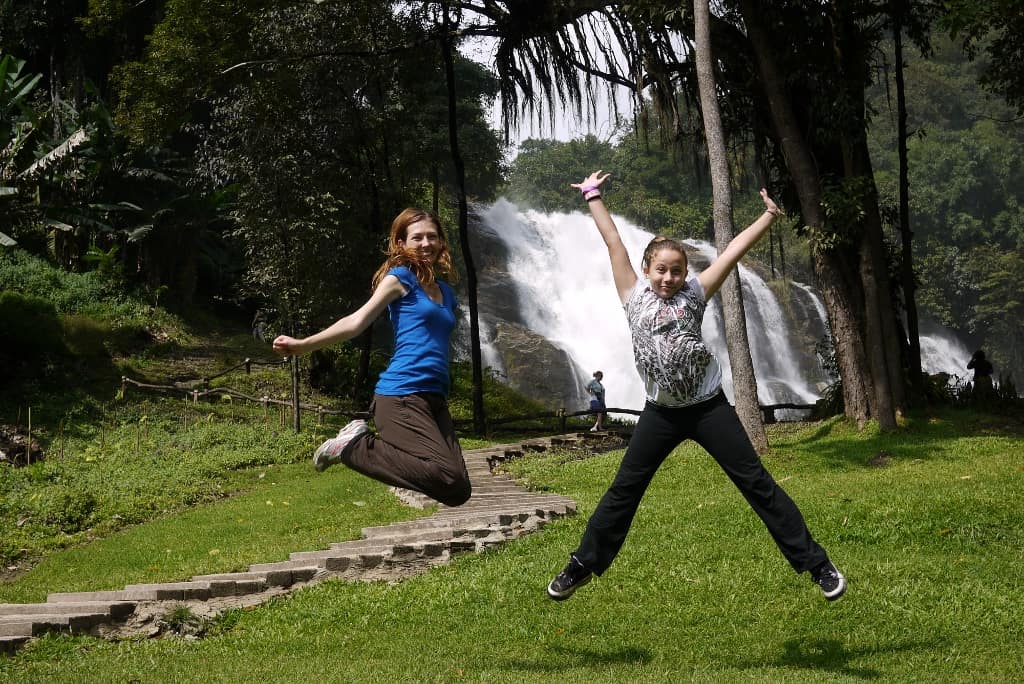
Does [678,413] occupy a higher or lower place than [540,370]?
higher

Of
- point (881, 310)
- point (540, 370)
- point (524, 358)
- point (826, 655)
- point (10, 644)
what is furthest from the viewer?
point (524, 358)

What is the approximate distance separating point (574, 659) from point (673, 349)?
6.12 ft

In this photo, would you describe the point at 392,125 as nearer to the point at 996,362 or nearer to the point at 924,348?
the point at 924,348

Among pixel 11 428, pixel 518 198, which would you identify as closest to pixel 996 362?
pixel 518 198

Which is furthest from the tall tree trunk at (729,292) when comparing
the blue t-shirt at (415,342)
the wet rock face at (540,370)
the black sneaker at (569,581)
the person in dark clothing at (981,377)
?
the wet rock face at (540,370)

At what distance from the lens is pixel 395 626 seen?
6.98m

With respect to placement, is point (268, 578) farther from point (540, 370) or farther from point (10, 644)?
point (540, 370)

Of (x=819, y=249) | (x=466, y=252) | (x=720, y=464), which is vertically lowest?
(x=720, y=464)

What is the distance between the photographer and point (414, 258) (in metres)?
5.46

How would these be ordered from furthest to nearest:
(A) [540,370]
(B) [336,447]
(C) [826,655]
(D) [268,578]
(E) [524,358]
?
(E) [524,358] → (A) [540,370] → (D) [268,578] → (C) [826,655] → (B) [336,447]

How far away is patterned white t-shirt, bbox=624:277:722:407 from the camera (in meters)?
5.15

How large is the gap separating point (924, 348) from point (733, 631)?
149ft

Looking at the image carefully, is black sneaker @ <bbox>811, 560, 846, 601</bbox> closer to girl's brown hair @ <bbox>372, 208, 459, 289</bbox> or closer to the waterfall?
girl's brown hair @ <bbox>372, 208, 459, 289</bbox>

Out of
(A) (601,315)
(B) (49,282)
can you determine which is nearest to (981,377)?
(B) (49,282)
